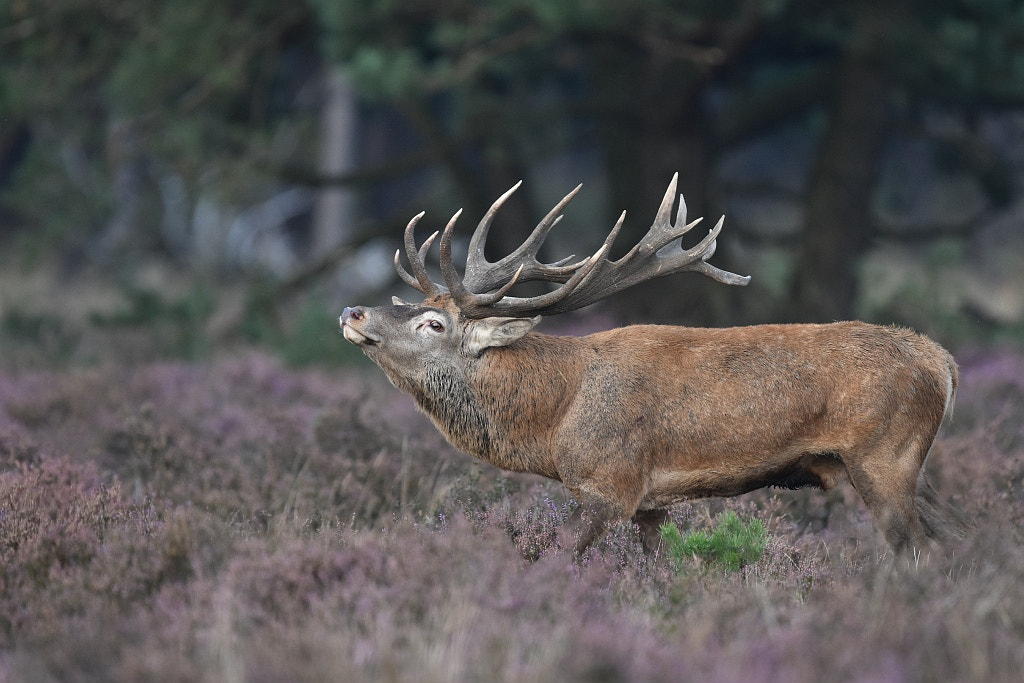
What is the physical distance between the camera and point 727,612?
4.02 metres

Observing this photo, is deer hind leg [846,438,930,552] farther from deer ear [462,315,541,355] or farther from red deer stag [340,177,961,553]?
deer ear [462,315,541,355]

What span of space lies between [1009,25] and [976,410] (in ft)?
13.4

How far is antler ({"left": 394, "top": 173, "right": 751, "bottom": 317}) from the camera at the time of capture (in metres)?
5.73

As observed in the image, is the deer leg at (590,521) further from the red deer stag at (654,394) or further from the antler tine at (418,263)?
the antler tine at (418,263)

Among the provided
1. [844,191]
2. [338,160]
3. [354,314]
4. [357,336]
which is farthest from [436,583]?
[338,160]

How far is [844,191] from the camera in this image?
472 inches

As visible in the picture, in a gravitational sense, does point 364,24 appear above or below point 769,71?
above

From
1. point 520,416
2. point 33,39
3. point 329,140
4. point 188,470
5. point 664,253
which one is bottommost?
point 329,140

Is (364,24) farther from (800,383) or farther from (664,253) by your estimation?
(800,383)

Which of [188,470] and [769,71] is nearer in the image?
[188,470]

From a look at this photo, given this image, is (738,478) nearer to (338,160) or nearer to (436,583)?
(436,583)

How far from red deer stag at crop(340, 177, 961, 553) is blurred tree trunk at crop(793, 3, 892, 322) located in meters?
6.15

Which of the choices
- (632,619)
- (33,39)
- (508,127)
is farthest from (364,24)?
(632,619)

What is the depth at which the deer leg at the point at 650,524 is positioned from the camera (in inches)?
225
